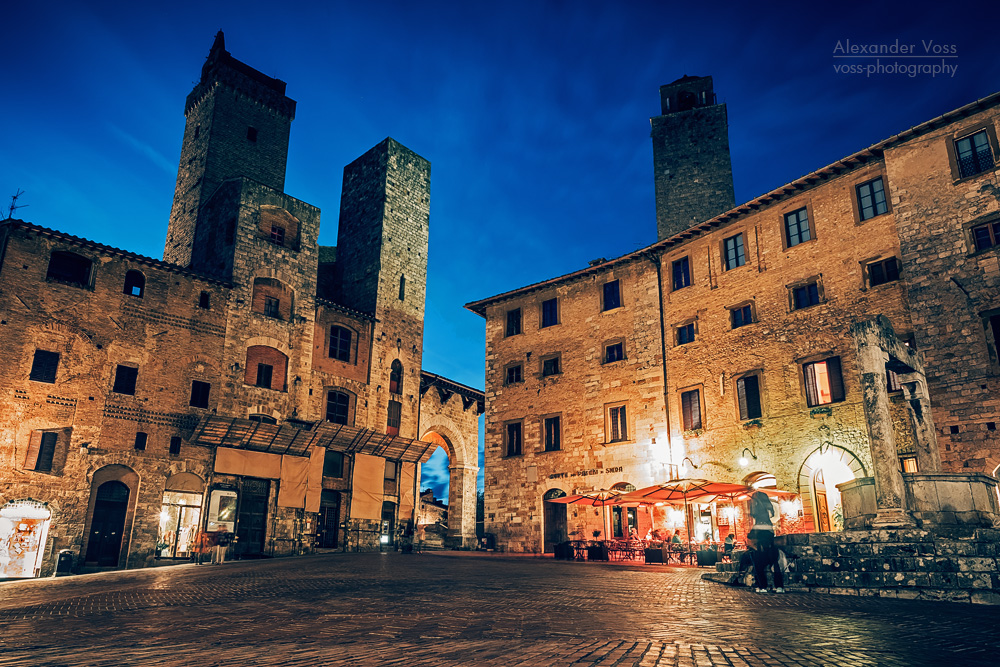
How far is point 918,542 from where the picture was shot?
31.0ft

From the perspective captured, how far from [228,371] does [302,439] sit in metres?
3.70

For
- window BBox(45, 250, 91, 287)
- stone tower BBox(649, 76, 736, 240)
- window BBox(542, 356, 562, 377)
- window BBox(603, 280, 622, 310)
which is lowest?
window BBox(542, 356, 562, 377)

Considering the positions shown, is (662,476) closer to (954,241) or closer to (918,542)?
(954,241)

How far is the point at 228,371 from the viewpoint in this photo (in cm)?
2353

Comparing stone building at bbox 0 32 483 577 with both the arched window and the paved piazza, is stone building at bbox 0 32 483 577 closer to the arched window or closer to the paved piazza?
the arched window

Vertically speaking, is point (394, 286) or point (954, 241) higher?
point (394, 286)

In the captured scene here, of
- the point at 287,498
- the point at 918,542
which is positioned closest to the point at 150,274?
the point at 287,498

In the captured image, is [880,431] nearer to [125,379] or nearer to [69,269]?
[125,379]

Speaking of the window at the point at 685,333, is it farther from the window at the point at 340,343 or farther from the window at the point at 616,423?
the window at the point at 340,343

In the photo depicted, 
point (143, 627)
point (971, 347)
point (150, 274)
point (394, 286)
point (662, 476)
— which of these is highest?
point (394, 286)

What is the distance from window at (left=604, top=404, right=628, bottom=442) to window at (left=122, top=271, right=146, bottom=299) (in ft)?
56.6

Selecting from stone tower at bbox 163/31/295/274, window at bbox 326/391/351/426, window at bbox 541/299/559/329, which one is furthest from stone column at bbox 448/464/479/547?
stone tower at bbox 163/31/295/274

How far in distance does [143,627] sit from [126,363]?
17.6 metres

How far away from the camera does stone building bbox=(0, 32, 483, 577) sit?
19.7m
